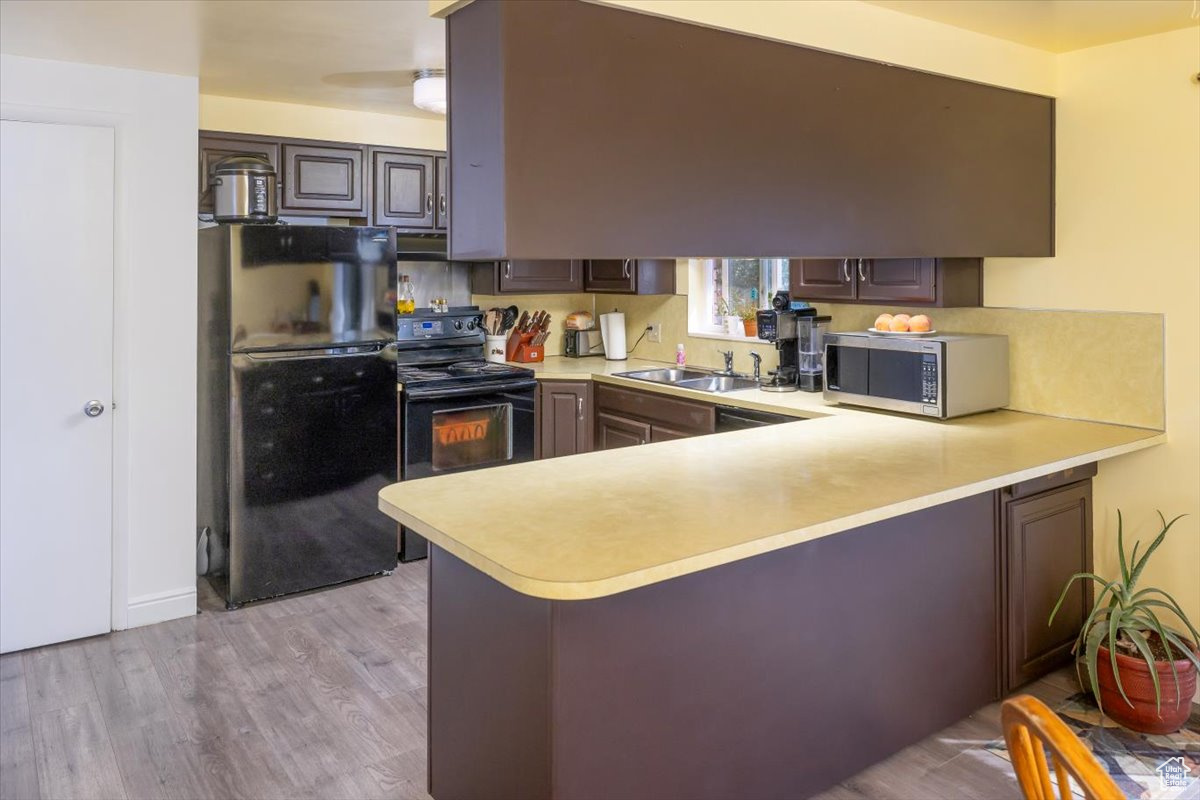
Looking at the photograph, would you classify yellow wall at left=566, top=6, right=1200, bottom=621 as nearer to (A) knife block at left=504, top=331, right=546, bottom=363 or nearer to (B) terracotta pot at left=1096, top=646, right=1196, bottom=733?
(B) terracotta pot at left=1096, top=646, right=1196, bottom=733

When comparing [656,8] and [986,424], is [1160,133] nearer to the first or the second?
[986,424]

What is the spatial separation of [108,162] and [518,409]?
7.03 ft

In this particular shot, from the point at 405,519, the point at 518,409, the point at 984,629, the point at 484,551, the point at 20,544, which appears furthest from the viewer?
the point at 518,409

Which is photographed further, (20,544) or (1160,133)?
(20,544)

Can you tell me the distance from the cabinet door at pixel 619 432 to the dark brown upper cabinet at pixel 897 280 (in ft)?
3.56

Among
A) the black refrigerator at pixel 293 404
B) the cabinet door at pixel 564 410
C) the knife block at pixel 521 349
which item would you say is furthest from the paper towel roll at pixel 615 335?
the black refrigerator at pixel 293 404

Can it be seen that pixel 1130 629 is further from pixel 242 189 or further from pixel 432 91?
pixel 242 189

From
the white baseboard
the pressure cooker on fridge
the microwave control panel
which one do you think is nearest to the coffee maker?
the microwave control panel

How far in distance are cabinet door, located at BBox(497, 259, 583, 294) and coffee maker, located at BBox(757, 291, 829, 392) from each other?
1446 mm

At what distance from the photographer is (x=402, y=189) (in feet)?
15.2

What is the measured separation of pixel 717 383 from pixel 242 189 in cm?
243

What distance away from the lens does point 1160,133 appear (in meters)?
2.96

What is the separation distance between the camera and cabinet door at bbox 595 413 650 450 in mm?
4328

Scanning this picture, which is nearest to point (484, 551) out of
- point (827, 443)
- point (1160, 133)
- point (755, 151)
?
point (755, 151)
